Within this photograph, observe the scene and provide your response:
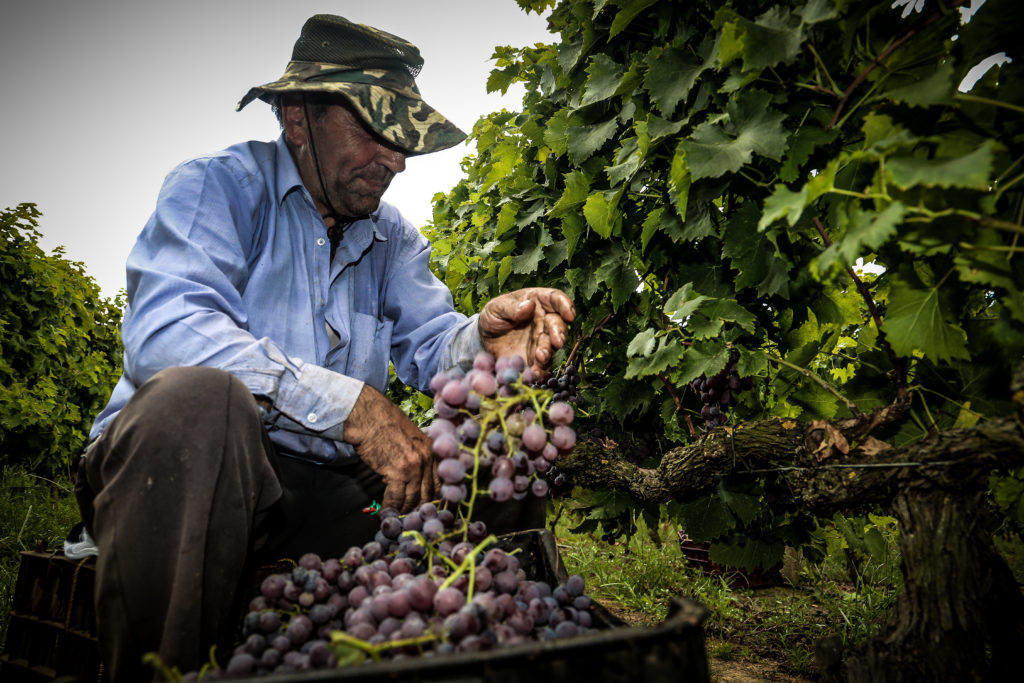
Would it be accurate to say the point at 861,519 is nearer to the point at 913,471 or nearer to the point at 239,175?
the point at 913,471

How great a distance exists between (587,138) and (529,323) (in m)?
0.80

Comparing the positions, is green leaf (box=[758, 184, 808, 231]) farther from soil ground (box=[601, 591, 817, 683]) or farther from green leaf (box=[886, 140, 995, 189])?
soil ground (box=[601, 591, 817, 683])

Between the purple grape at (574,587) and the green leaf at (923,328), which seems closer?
the purple grape at (574,587)

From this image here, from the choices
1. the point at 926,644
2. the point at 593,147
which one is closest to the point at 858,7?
the point at 593,147

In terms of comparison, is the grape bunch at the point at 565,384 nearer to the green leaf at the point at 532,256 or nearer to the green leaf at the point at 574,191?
the green leaf at the point at 532,256

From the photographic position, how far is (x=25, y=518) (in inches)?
186

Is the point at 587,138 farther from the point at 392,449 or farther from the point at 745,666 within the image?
the point at 745,666

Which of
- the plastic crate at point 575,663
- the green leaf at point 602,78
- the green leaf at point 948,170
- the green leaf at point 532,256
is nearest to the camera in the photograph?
the plastic crate at point 575,663

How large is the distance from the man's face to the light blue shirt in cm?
8

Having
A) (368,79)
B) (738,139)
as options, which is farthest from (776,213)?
(368,79)

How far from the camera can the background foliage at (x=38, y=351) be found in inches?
257

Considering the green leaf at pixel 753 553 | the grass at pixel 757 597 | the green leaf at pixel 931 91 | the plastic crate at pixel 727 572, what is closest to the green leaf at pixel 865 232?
the green leaf at pixel 931 91

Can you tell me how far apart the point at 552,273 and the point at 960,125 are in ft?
5.69

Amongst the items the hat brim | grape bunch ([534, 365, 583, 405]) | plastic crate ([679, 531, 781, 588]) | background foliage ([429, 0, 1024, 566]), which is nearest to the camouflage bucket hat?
the hat brim
